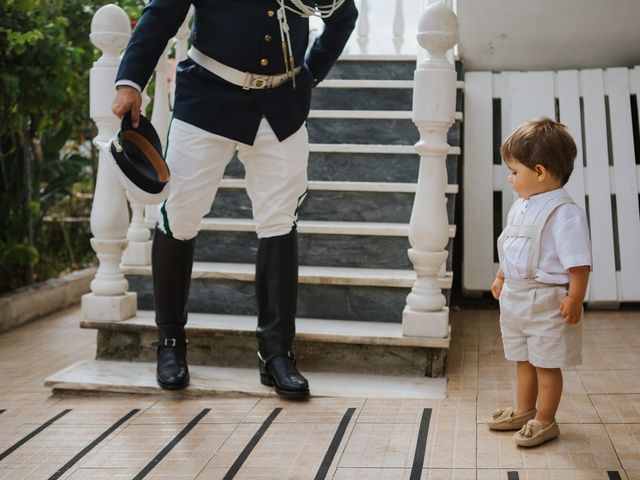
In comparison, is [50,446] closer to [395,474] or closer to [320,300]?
[395,474]

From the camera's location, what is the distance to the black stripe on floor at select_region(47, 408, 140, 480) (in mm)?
2305

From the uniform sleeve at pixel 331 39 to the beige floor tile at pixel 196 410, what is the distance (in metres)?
1.11

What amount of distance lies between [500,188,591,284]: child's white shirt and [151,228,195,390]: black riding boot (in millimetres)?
1063

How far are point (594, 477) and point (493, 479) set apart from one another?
24 centimetres

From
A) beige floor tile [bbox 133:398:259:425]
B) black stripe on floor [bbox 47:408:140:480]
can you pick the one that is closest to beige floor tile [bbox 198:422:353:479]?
beige floor tile [bbox 133:398:259:425]

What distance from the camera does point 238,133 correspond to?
282cm

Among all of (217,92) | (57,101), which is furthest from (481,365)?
(57,101)

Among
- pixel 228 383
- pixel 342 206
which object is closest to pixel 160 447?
pixel 228 383

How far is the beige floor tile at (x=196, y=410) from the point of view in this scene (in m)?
→ 2.69

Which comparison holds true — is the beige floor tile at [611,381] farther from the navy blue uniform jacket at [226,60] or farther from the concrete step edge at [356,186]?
the navy blue uniform jacket at [226,60]

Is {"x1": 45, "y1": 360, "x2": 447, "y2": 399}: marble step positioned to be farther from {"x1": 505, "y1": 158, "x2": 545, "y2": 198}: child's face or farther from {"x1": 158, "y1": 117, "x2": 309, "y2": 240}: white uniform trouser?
{"x1": 505, "y1": 158, "x2": 545, "y2": 198}: child's face

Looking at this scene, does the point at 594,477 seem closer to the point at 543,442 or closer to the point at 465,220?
the point at 543,442

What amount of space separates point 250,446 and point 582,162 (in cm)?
237

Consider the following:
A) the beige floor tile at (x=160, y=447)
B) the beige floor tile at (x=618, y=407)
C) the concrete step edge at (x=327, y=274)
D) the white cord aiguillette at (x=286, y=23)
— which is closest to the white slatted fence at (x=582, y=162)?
the concrete step edge at (x=327, y=274)
